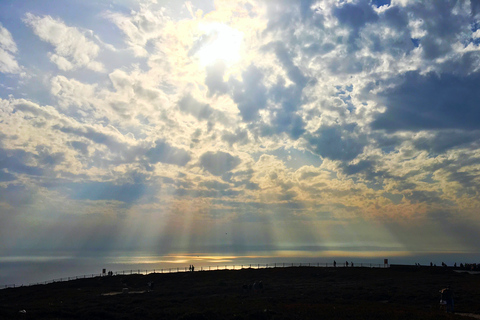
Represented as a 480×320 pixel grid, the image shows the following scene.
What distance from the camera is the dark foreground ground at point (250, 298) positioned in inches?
1086

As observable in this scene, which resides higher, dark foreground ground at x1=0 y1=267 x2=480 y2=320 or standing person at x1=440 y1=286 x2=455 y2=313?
standing person at x1=440 y1=286 x2=455 y2=313

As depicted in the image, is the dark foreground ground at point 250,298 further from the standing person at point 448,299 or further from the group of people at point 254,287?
the standing person at point 448,299

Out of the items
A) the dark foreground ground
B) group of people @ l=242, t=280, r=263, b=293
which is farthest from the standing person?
group of people @ l=242, t=280, r=263, b=293

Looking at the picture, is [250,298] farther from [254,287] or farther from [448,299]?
[448,299]

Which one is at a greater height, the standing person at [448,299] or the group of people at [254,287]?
the standing person at [448,299]

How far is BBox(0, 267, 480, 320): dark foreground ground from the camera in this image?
2758 centimetres

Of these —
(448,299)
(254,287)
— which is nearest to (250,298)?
(254,287)

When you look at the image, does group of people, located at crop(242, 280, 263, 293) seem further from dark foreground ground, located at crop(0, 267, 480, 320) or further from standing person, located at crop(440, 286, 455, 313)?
standing person, located at crop(440, 286, 455, 313)

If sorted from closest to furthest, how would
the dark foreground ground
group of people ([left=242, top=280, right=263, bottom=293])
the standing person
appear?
the standing person, the dark foreground ground, group of people ([left=242, top=280, right=263, bottom=293])

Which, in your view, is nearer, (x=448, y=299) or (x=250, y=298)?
(x=448, y=299)

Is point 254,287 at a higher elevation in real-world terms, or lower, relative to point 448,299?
lower

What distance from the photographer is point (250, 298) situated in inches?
1476

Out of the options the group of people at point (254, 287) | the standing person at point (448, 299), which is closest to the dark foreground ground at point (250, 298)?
the group of people at point (254, 287)

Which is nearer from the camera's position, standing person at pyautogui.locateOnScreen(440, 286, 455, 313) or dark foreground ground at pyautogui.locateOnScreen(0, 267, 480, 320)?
standing person at pyautogui.locateOnScreen(440, 286, 455, 313)
